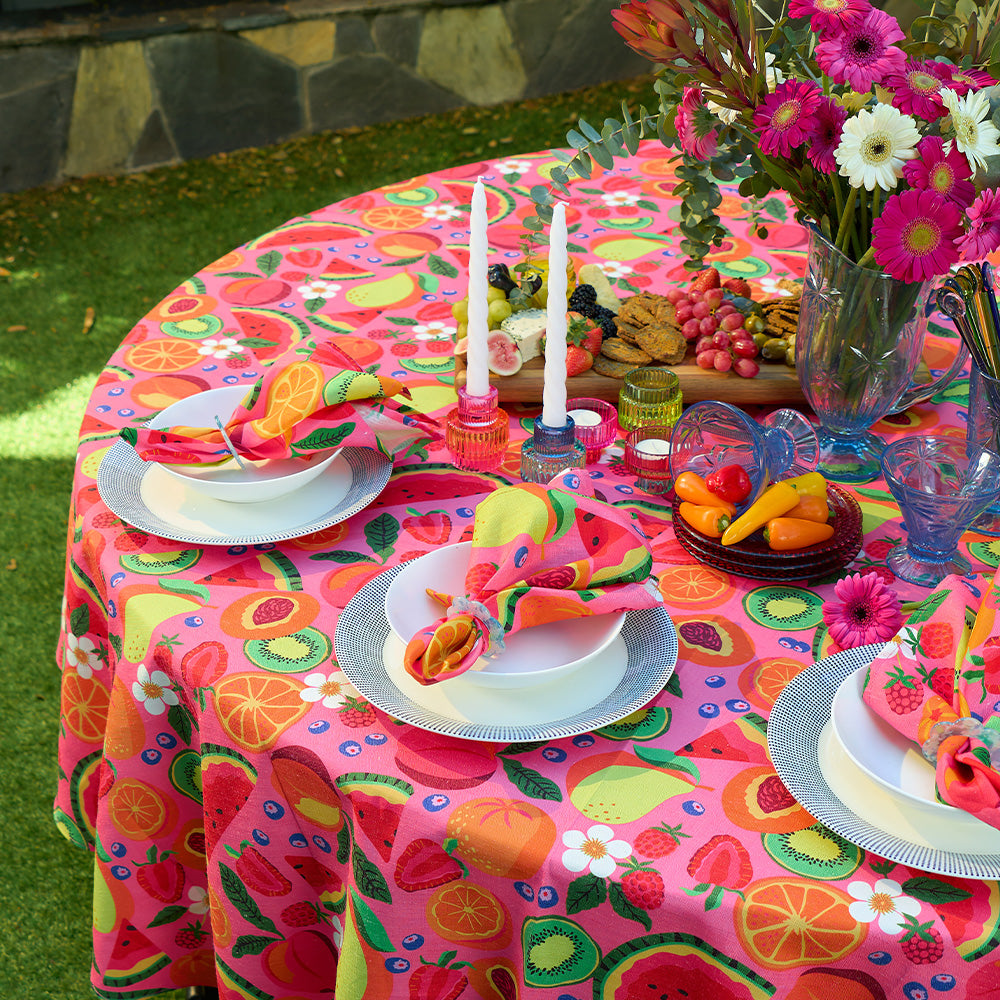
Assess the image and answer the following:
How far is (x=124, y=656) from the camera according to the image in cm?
127

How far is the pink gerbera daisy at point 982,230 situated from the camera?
1.18 meters

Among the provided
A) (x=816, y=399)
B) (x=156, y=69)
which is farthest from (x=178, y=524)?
(x=156, y=69)

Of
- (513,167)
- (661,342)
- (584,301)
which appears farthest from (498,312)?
(513,167)

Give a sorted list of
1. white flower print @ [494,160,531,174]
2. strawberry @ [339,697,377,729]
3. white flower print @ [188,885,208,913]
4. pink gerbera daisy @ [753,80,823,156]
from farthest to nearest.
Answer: white flower print @ [494,160,531,174] → white flower print @ [188,885,208,913] → pink gerbera daisy @ [753,80,823,156] → strawberry @ [339,697,377,729]

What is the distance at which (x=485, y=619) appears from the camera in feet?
3.58

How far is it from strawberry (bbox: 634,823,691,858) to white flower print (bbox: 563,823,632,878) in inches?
0.5

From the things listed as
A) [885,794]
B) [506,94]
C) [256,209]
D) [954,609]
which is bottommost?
[256,209]

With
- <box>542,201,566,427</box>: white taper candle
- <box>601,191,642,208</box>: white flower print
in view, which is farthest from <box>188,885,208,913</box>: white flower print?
<box>601,191,642,208</box>: white flower print

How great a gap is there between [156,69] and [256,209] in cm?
82

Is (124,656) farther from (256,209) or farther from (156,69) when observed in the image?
(156,69)

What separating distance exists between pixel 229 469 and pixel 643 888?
0.81 meters

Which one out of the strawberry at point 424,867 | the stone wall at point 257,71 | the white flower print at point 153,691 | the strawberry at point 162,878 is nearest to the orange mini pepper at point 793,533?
the strawberry at point 424,867

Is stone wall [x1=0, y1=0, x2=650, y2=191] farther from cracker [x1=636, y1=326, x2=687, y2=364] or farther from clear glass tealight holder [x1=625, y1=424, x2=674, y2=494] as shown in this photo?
clear glass tealight holder [x1=625, y1=424, x2=674, y2=494]

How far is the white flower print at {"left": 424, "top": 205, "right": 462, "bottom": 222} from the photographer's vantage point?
2.32 metres
